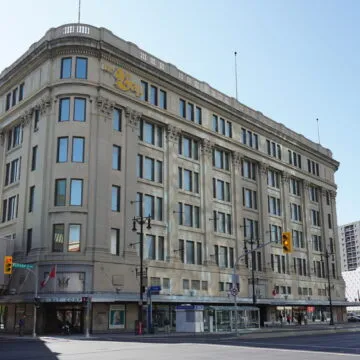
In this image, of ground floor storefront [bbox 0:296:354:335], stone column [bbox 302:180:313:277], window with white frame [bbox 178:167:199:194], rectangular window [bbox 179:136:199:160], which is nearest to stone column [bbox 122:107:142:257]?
ground floor storefront [bbox 0:296:354:335]

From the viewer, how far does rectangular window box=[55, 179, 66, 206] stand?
5153 centimetres

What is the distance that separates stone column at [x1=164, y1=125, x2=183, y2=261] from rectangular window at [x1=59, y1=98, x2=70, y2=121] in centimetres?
1312

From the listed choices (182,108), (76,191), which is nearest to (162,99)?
(182,108)

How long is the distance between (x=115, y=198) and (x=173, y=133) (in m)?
12.6

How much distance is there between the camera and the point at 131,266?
175 ft

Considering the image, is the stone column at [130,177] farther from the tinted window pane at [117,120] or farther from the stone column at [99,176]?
the stone column at [99,176]

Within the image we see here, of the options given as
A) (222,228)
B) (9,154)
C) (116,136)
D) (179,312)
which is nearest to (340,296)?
(222,228)

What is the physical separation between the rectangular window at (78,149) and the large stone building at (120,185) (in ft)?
0.34

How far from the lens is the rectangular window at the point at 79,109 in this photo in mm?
53656

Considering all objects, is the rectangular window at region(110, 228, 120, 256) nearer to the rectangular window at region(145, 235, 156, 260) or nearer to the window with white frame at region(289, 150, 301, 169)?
the rectangular window at region(145, 235, 156, 260)

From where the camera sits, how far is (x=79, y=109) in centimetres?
5397

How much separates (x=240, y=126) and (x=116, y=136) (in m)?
24.2

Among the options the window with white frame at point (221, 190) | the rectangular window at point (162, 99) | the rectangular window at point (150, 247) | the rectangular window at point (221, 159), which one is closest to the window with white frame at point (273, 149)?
the rectangular window at point (221, 159)

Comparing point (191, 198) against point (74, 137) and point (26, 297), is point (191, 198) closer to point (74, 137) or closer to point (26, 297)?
point (74, 137)
